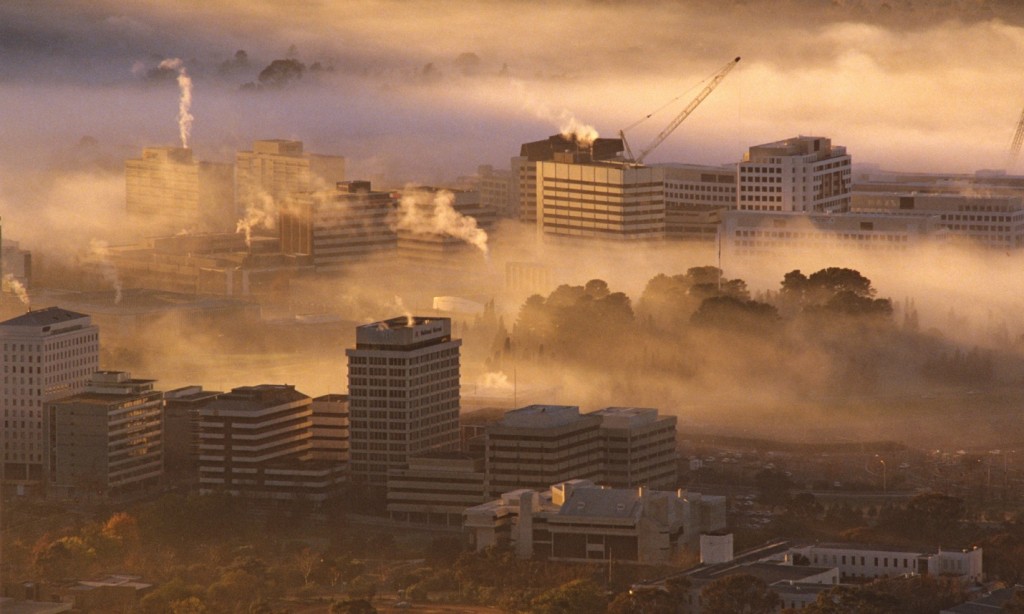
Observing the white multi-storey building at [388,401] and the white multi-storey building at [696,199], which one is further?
the white multi-storey building at [696,199]

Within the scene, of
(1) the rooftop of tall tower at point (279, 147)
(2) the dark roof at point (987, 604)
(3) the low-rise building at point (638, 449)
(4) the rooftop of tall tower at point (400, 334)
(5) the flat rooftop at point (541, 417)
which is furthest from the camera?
(1) the rooftop of tall tower at point (279, 147)

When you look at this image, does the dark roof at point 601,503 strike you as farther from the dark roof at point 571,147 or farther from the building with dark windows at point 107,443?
the dark roof at point 571,147

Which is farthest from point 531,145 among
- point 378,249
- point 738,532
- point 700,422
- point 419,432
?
point 738,532

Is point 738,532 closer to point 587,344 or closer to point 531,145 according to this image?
point 587,344

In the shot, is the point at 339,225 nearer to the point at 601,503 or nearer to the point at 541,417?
the point at 541,417

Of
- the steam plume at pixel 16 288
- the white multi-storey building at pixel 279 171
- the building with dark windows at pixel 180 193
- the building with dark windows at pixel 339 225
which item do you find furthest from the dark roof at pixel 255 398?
the building with dark windows at pixel 180 193

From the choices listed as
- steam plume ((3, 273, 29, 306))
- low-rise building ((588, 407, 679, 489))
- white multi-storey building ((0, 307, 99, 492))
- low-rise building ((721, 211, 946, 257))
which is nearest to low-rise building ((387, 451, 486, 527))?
low-rise building ((588, 407, 679, 489))

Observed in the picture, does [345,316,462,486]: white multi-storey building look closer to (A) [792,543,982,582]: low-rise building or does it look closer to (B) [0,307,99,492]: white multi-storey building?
(B) [0,307,99,492]: white multi-storey building
